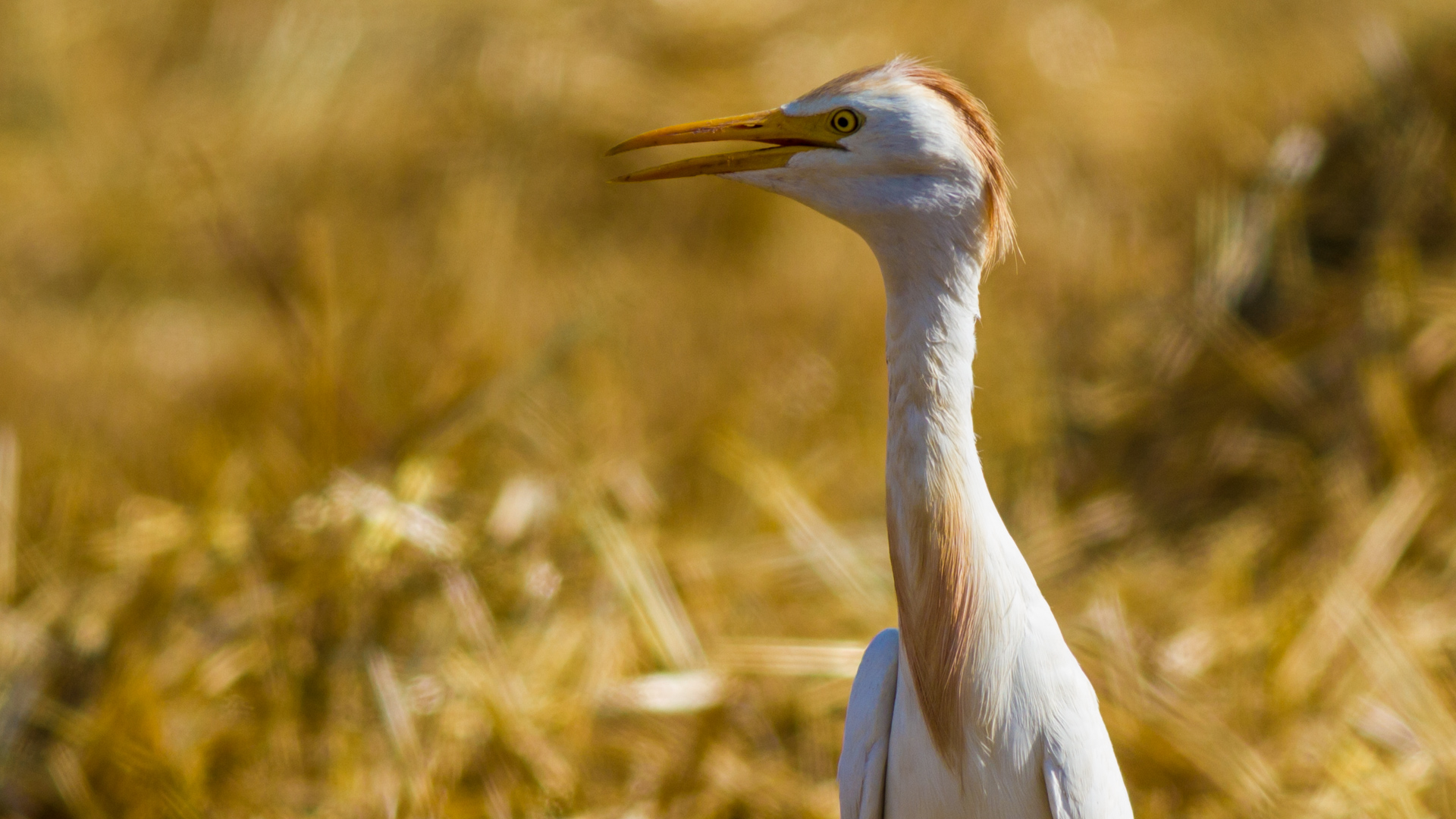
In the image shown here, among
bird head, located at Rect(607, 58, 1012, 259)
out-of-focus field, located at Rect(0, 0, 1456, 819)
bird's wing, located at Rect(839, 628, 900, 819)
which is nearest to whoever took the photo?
bird head, located at Rect(607, 58, 1012, 259)

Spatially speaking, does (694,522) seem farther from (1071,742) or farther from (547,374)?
(1071,742)

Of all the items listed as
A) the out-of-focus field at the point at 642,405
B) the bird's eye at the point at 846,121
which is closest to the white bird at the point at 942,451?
the bird's eye at the point at 846,121

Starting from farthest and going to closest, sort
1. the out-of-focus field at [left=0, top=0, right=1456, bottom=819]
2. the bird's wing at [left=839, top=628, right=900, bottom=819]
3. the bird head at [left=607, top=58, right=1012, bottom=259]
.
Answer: the out-of-focus field at [left=0, top=0, right=1456, bottom=819], the bird's wing at [left=839, top=628, right=900, bottom=819], the bird head at [left=607, top=58, right=1012, bottom=259]

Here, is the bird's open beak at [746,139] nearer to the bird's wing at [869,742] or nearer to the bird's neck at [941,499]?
the bird's neck at [941,499]

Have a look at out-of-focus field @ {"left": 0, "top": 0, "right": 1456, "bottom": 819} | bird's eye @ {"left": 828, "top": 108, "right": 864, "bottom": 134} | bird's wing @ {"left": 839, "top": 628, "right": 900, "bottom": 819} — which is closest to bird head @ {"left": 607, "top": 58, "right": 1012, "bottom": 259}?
bird's eye @ {"left": 828, "top": 108, "right": 864, "bottom": 134}

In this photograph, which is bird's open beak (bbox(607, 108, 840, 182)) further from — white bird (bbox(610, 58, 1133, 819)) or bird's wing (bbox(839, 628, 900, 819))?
bird's wing (bbox(839, 628, 900, 819))

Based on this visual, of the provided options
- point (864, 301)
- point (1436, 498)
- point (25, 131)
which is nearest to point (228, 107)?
point (25, 131)

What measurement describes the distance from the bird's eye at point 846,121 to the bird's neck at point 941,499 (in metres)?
0.11

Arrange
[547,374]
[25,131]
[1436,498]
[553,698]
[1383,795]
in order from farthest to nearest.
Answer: [25,131] → [547,374] → [1436,498] → [553,698] → [1383,795]

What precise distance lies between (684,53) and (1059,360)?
5.59 feet

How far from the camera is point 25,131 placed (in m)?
4.21

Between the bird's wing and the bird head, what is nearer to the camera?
the bird head

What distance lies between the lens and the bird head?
1066 mm

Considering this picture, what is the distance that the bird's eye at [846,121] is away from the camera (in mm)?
1089
